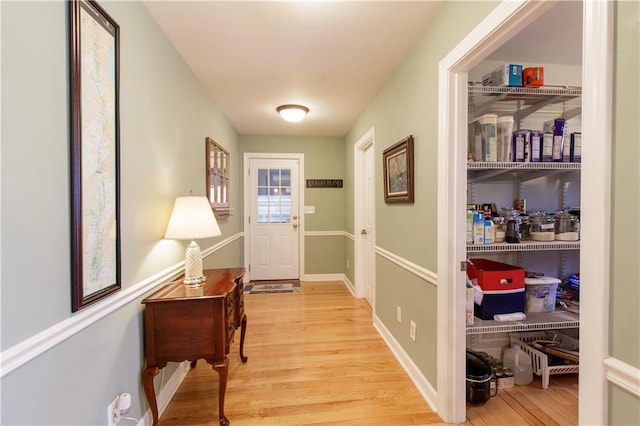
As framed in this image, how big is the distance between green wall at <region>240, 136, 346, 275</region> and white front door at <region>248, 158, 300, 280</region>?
0.20m

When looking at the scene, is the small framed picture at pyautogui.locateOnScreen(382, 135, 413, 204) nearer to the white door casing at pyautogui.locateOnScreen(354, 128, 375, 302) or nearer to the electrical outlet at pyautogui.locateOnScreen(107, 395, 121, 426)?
the white door casing at pyautogui.locateOnScreen(354, 128, 375, 302)

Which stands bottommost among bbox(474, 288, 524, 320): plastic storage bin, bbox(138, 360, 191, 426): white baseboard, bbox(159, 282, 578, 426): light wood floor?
bbox(159, 282, 578, 426): light wood floor

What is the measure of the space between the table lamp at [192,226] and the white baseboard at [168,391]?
0.69 meters

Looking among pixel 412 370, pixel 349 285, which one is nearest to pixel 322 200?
pixel 349 285

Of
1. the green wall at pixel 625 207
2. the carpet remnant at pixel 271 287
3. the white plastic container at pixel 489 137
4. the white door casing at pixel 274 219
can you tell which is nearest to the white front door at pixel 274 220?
the white door casing at pixel 274 219

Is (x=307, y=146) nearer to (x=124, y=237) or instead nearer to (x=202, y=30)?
(x=202, y=30)

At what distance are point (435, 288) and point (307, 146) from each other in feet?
11.1

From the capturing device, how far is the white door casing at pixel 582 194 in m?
0.79

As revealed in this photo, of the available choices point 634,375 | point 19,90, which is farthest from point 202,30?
point 634,375

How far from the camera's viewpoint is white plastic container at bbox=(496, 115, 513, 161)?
175 centimetres

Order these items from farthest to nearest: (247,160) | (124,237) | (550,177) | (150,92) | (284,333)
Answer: (247,160), (284,333), (550,177), (150,92), (124,237)

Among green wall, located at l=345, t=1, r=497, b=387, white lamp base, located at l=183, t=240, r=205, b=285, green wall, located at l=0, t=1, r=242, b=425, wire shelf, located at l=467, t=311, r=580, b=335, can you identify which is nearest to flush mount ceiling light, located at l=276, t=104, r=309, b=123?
green wall, located at l=345, t=1, r=497, b=387

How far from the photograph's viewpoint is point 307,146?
4.64 meters

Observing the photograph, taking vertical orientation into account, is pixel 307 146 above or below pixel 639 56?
above
